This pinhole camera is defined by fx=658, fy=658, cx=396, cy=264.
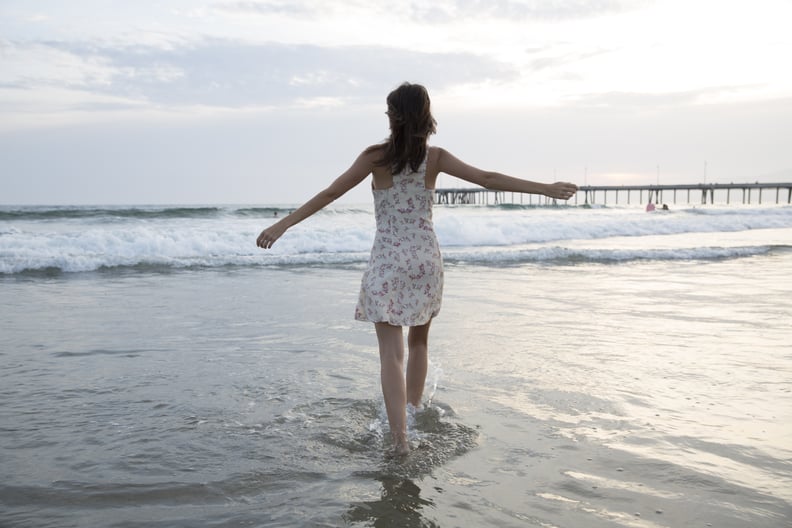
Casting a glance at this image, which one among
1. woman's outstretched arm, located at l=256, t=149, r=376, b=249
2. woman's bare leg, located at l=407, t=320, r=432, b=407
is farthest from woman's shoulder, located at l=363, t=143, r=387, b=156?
woman's bare leg, located at l=407, t=320, r=432, b=407

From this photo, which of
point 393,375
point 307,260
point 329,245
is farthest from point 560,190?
point 329,245

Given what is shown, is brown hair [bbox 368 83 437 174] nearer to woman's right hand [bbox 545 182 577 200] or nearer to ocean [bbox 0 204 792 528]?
woman's right hand [bbox 545 182 577 200]

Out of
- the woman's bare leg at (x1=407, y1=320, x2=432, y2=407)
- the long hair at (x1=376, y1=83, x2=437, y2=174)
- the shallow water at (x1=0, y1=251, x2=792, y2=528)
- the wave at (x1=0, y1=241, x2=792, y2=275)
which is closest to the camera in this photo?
the shallow water at (x1=0, y1=251, x2=792, y2=528)

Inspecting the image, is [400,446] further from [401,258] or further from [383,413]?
[401,258]

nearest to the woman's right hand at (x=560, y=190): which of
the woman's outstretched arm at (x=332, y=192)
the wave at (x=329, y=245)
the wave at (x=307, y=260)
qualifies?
the woman's outstretched arm at (x=332, y=192)

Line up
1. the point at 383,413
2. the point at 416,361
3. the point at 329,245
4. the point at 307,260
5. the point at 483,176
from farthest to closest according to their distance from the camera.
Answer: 1. the point at 329,245
2. the point at 307,260
3. the point at 383,413
4. the point at 416,361
5. the point at 483,176

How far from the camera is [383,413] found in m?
3.94

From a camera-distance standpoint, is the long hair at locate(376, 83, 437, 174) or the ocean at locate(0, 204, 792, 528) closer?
the ocean at locate(0, 204, 792, 528)

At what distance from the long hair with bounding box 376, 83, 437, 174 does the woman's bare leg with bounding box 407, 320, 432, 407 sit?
97cm

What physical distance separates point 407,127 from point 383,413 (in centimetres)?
175

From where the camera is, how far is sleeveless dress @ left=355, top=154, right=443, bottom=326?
3309 mm

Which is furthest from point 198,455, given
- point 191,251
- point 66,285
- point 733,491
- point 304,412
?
point 191,251

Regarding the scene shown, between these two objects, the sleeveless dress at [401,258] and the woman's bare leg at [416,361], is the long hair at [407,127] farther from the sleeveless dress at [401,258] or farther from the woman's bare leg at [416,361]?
the woman's bare leg at [416,361]

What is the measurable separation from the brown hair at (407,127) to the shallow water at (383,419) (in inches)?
57.5
